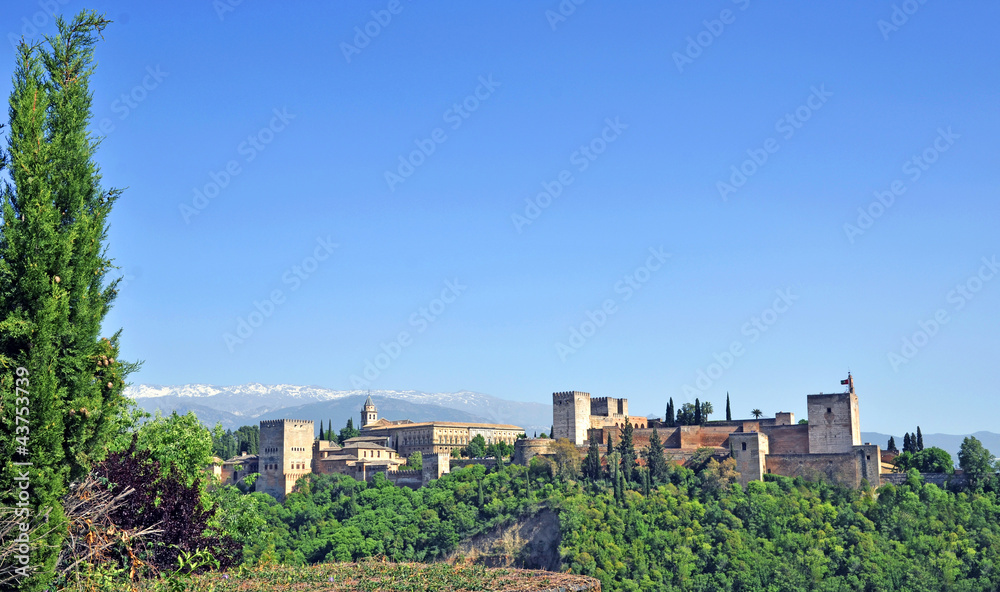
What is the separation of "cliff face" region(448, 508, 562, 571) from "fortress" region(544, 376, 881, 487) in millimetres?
9156

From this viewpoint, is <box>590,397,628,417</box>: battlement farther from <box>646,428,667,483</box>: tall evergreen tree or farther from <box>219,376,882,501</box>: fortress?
<box>646,428,667,483</box>: tall evergreen tree

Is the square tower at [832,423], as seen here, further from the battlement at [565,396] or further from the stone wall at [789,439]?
the battlement at [565,396]

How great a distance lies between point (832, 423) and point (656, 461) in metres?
12.1

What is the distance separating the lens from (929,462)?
210 ft

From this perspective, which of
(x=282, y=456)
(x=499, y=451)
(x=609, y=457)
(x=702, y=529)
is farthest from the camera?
(x=282, y=456)

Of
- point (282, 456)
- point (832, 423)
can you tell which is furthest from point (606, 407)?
point (282, 456)

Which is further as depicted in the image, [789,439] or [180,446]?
[789,439]

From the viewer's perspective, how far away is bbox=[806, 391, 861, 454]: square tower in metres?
65.6

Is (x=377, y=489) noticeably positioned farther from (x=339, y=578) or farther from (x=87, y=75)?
(x=87, y=75)

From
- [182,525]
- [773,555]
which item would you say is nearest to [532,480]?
[773,555]

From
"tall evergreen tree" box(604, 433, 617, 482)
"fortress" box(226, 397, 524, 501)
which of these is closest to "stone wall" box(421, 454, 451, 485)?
"fortress" box(226, 397, 524, 501)

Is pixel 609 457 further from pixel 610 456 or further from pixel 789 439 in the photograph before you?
pixel 789 439

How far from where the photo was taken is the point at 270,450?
87875mm

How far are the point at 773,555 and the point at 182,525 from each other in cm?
4741
